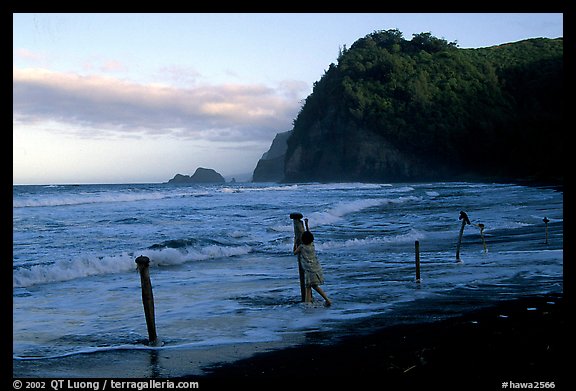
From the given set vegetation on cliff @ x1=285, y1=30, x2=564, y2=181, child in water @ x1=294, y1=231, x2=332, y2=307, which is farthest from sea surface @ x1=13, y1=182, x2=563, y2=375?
vegetation on cliff @ x1=285, y1=30, x2=564, y2=181

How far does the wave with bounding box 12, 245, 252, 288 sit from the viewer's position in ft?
50.2

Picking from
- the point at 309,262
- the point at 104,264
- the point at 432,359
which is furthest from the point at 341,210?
the point at 432,359

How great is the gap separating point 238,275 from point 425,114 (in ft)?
343

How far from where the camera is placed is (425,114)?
114688 millimetres

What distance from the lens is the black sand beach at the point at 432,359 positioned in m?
5.68

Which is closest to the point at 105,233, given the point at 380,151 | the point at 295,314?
the point at 295,314

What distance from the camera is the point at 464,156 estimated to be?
11044 centimetres

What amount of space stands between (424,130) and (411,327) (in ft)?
354

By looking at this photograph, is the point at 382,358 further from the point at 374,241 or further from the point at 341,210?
the point at 341,210

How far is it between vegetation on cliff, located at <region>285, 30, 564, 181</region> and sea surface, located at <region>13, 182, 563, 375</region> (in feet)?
262

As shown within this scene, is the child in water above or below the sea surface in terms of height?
above

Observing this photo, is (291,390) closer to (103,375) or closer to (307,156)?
(103,375)
